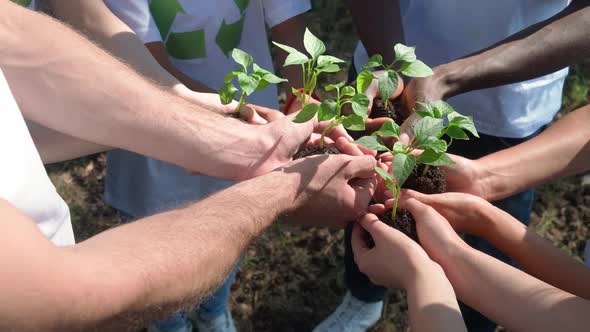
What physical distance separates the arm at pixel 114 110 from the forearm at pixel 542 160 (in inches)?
25.4

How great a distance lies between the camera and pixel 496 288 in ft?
4.57

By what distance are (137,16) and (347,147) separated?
816 mm

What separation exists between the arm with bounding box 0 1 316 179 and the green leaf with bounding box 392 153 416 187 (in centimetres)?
38

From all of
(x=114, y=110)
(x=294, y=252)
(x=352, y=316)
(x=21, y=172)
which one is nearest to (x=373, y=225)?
(x=114, y=110)

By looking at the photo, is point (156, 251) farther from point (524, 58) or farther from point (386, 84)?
point (524, 58)

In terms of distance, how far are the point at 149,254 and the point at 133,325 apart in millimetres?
147

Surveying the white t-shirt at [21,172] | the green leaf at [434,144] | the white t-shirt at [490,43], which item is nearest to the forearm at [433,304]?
the green leaf at [434,144]

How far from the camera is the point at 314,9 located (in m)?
4.34

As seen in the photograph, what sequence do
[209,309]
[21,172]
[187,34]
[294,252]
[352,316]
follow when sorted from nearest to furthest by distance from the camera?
[21,172] < [187,34] < [209,309] < [352,316] < [294,252]

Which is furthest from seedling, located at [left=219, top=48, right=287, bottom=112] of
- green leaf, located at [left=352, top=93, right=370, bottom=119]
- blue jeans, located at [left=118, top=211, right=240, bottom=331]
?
blue jeans, located at [left=118, top=211, right=240, bottom=331]

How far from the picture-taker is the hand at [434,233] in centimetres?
153

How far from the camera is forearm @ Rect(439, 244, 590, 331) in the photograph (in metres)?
1.25

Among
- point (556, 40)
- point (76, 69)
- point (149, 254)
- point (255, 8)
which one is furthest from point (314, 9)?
point (149, 254)

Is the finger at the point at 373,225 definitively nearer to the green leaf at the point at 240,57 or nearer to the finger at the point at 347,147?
the finger at the point at 347,147
